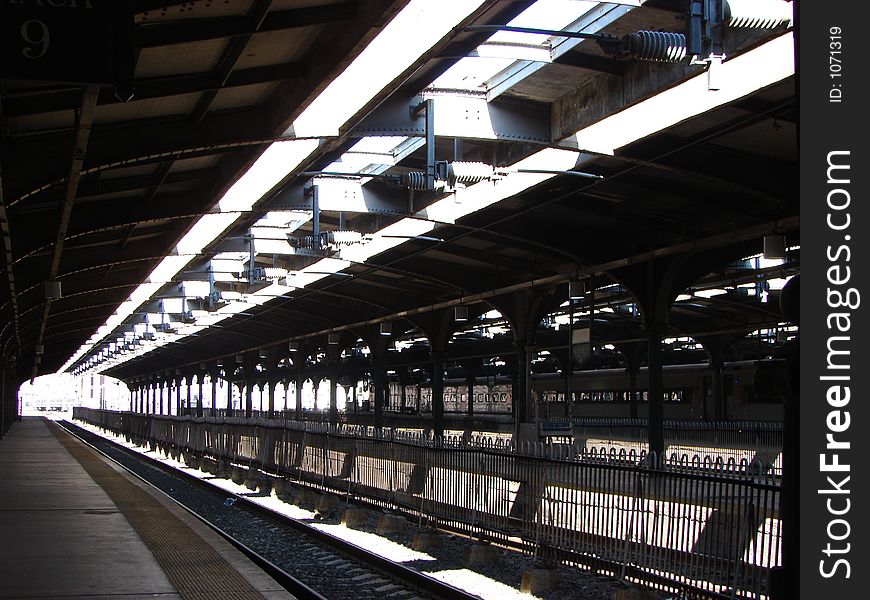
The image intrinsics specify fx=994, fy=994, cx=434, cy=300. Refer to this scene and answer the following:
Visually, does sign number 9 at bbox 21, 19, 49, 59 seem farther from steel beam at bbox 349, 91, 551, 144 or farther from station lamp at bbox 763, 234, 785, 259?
station lamp at bbox 763, 234, 785, 259

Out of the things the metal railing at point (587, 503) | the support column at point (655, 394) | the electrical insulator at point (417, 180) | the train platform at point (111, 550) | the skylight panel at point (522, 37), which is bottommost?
the train platform at point (111, 550)

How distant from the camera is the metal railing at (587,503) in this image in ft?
30.1

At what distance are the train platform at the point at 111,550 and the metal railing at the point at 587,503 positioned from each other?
372 cm

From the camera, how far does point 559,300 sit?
1234 inches

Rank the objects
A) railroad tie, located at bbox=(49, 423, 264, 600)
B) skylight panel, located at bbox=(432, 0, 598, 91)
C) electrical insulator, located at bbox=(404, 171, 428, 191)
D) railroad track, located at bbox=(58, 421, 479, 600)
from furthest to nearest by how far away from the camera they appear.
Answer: electrical insulator, located at bbox=(404, 171, 428, 191) → skylight panel, located at bbox=(432, 0, 598, 91) → railroad track, located at bbox=(58, 421, 479, 600) → railroad tie, located at bbox=(49, 423, 264, 600)

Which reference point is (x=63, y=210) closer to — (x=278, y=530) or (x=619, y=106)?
(x=278, y=530)

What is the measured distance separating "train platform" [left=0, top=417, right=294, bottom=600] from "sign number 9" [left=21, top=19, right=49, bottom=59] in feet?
16.5

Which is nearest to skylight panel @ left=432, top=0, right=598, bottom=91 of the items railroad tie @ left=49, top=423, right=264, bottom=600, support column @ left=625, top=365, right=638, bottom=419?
railroad tie @ left=49, top=423, right=264, bottom=600

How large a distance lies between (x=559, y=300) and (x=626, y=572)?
21.0m

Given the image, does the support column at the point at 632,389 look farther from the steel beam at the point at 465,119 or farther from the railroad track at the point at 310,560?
the steel beam at the point at 465,119

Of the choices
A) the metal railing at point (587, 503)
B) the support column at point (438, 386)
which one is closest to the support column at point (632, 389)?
the support column at point (438, 386)

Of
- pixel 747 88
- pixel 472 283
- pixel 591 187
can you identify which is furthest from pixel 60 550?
pixel 472 283

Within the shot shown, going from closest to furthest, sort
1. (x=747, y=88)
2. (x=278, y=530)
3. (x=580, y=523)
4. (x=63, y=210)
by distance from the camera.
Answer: (x=580, y=523)
(x=747, y=88)
(x=63, y=210)
(x=278, y=530)

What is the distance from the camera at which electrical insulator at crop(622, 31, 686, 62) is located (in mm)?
9742
